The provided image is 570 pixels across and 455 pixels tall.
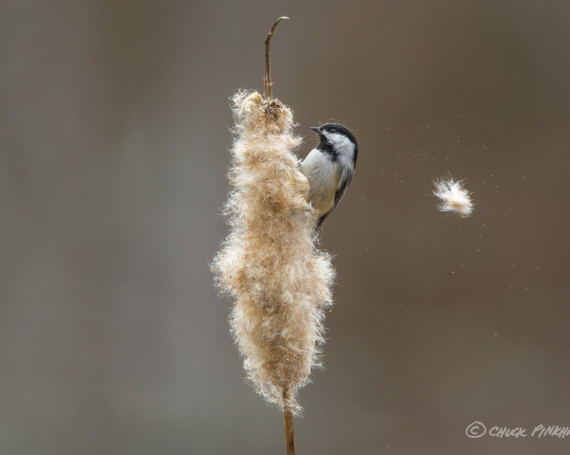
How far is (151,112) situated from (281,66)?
538 mm

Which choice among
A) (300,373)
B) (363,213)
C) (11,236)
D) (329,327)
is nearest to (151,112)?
(11,236)

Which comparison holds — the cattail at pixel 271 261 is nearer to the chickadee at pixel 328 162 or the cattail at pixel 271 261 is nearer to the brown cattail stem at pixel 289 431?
the brown cattail stem at pixel 289 431

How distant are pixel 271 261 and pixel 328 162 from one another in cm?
35

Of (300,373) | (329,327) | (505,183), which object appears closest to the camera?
(300,373)

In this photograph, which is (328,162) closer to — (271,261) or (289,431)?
(271,261)

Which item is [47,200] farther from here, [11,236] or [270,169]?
[270,169]

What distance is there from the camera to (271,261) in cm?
99

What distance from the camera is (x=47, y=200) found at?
212cm

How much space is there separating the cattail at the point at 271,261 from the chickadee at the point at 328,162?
187mm

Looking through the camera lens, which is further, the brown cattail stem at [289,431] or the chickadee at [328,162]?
the chickadee at [328,162]

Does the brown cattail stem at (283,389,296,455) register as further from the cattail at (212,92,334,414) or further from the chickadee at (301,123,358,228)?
the chickadee at (301,123,358,228)

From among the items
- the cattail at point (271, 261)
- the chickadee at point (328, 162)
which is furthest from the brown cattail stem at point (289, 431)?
the chickadee at point (328, 162)

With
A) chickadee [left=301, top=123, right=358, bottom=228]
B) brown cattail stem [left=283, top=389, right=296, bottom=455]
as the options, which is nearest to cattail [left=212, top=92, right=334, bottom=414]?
brown cattail stem [left=283, top=389, right=296, bottom=455]

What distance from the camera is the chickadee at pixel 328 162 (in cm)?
125
